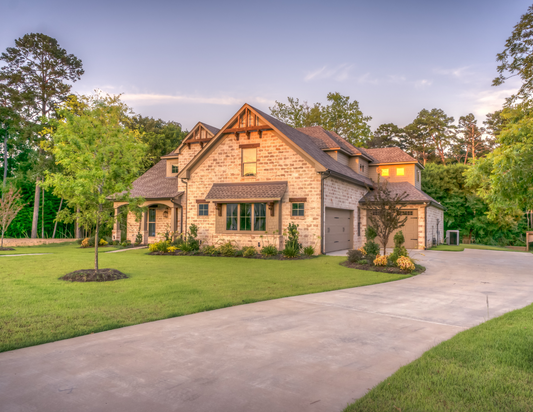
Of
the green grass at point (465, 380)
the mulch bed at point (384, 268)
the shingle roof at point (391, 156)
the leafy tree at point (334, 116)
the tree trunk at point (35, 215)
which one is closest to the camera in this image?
the green grass at point (465, 380)

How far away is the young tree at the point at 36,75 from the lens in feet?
98.3

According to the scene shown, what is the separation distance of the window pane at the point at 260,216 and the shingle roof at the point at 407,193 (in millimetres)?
6061

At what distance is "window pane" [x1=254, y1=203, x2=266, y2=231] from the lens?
1811 cm

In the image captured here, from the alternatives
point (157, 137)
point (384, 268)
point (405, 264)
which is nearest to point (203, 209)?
point (384, 268)

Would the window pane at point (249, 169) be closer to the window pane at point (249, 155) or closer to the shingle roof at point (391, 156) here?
the window pane at point (249, 155)

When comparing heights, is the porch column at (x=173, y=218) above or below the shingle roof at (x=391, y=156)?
below

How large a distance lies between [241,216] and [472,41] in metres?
12.5

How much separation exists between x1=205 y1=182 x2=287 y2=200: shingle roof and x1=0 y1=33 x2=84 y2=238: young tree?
748 inches

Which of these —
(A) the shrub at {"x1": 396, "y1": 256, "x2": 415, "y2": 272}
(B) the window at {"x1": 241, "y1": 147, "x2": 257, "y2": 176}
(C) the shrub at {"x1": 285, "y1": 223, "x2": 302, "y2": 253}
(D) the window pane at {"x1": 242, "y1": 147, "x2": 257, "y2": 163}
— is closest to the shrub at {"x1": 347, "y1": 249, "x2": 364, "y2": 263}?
(A) the shrub at {"x1": 396, "y1": 256, "x2": 415, "y2": 272}

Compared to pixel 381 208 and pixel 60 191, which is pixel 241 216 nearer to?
pixel 381 208

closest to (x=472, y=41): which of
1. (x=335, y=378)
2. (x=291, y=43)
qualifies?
(x=291, y=43)

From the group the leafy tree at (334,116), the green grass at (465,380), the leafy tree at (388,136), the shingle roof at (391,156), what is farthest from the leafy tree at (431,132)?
the green grass at (465,380)

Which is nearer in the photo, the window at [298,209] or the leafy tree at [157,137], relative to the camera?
the window at [298,209]

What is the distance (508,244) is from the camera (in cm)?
3294
